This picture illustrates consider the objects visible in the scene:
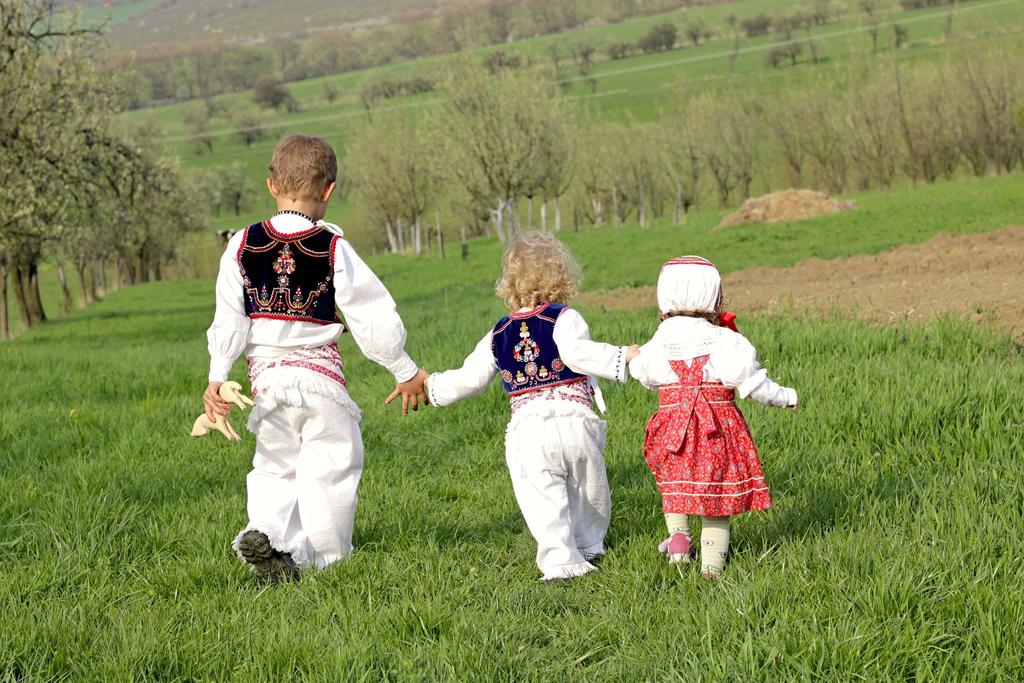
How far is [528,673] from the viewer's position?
3.33 meters

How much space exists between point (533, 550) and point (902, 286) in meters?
9.07

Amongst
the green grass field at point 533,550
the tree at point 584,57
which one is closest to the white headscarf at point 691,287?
the green grass field at point 533,550

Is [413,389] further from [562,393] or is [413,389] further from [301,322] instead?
[562,393]

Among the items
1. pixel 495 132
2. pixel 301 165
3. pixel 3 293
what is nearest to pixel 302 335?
pixel 301 165

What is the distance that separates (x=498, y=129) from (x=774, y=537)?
148 ft

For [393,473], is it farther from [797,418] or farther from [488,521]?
[797,418]

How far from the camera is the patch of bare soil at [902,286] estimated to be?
10.0 metres

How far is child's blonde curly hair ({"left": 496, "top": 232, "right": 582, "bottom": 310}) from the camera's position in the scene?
465cm

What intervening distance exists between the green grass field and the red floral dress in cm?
28

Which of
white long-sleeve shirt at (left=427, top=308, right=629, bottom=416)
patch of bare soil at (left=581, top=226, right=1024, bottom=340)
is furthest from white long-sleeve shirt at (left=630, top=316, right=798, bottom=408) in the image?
patch of bare soil at (left=581, top=226, right=1024, bottom=340)

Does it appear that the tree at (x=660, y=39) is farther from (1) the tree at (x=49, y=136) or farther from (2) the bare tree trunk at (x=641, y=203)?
(1) the tree at (x=49, y=136)

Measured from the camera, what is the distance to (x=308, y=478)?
473 centimetres

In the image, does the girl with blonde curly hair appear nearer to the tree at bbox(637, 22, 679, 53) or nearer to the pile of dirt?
the pile of dirt

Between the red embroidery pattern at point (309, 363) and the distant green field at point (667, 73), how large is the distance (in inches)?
2769
